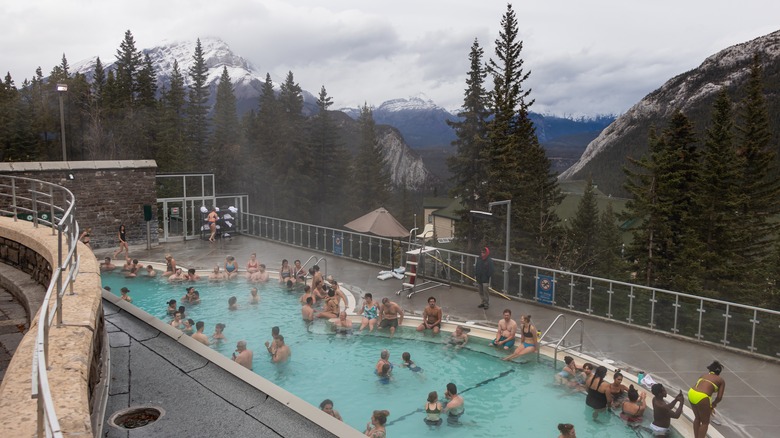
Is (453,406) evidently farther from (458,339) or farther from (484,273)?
(484,273)

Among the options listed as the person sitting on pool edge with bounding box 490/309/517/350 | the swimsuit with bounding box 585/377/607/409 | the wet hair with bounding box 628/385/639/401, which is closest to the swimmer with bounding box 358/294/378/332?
the person sitting on pool edge with bounding box 490/309/517/350

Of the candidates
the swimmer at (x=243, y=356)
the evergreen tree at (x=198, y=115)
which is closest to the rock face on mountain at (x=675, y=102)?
the evergreen tree at (x=198, y=115)

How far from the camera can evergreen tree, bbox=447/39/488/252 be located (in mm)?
38969

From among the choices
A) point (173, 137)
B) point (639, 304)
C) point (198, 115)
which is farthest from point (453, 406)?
point (198, 115)

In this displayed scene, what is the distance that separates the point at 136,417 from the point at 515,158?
33.5m

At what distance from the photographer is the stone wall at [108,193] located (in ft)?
66.8

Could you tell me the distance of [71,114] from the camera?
54844mm

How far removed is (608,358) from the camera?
11125mm

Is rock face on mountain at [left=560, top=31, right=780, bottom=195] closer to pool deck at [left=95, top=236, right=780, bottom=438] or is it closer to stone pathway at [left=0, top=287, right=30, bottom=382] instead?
pool deck at [left=95, top=236, right=780, bottom=438]

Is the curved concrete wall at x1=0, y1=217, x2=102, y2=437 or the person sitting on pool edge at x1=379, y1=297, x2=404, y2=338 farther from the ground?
the curved concrete wall at x1=0, y1=217, x2=102, y2=437

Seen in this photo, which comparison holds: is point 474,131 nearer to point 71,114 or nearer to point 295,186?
point 295,186

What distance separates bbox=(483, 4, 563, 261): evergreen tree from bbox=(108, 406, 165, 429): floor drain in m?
32.0

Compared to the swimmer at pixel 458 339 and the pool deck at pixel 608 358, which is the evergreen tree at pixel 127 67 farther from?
the swimmer at pixel 458 339

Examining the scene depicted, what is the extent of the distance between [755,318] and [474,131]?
1208 inches
